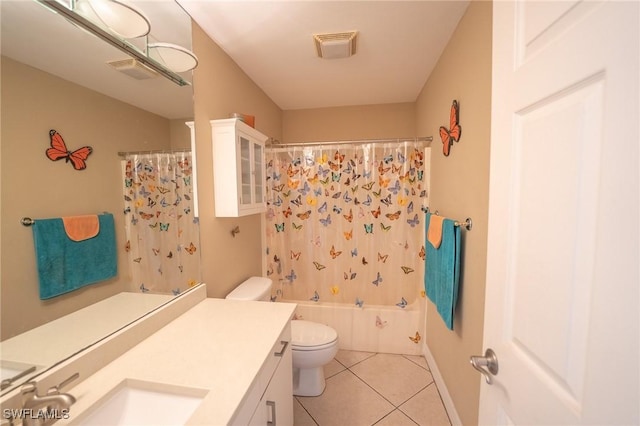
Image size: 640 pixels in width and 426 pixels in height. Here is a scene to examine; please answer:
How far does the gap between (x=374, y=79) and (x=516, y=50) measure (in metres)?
1.69

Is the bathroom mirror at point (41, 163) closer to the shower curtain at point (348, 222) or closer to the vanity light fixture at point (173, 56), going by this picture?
the vanity light fixture at point (173, 56)

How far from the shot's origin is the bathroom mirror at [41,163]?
707 millimetres

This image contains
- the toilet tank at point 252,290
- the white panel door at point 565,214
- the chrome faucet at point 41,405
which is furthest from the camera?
the toilet tank at point 252,290

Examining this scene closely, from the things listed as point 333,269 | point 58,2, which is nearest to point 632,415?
point 58,2

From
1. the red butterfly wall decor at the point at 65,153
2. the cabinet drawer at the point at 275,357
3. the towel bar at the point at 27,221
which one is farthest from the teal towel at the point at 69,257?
the cabinet drawer at the point at 275,357

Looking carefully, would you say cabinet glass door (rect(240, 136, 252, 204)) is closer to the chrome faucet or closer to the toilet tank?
the toilet tank

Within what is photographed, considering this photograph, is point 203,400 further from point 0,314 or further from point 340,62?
point 340,62

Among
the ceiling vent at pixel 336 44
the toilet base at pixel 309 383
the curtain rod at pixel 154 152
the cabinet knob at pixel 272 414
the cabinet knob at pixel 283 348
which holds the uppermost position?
the ceiling vent at pixel 336 44

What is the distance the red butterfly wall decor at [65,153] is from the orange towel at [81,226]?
0.18 meters

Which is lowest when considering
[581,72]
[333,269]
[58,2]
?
[333,269]

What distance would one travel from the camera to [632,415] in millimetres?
379

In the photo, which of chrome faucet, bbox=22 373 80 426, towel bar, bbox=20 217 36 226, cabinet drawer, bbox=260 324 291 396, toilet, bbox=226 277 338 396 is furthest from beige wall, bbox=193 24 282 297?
chrome faucet, bbox=22 373 80 426

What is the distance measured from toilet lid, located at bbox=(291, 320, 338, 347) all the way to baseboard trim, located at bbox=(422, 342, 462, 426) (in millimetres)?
822

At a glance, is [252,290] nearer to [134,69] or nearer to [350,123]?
[134,69]
